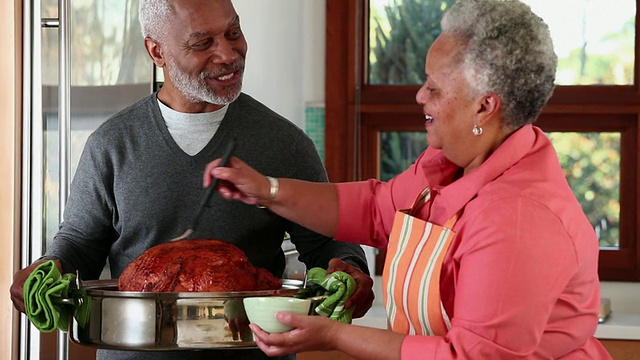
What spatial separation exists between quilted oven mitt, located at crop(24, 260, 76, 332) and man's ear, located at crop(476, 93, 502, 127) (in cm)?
70

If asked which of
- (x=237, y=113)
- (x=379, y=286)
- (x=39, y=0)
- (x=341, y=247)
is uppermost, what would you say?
(x=39, y=0)

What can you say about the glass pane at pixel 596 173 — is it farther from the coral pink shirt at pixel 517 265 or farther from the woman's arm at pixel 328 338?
the woman's arm at pixel 328 338

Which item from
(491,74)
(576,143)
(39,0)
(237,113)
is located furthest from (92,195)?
(576,143)

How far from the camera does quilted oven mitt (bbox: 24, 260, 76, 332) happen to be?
1.62 meters

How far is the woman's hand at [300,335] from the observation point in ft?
5.02

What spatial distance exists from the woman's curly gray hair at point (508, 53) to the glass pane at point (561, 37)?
2.29 metres

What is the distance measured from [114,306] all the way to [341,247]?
54 cm

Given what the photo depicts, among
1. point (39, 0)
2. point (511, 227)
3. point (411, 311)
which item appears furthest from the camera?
point (39, 0)

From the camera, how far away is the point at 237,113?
77.4 inches

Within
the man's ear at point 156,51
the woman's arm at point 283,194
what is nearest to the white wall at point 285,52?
the man's ear at point 156,51

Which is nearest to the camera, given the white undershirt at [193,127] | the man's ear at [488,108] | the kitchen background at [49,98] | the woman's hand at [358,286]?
the man's ear at [488,108]

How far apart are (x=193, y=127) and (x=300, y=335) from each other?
57 cm

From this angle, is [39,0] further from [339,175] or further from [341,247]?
[339,175]

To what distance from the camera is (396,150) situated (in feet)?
12.9
